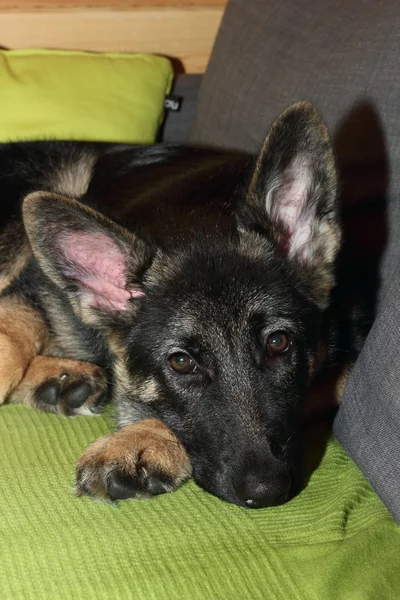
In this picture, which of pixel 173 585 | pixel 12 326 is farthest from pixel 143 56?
pixel 173 585

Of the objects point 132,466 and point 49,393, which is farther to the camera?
point 49,393

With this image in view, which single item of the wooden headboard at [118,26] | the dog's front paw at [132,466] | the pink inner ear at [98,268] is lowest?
the dog's front paw at [132,466]

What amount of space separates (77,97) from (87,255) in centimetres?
198

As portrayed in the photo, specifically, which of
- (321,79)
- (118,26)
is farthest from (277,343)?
(118,26)

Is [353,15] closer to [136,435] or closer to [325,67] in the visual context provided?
[325,67]

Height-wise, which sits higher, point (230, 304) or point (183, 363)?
point (230, 304)

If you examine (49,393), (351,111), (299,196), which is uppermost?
(351,111)

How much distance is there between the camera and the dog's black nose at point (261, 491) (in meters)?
2.20

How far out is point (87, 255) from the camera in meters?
2.63

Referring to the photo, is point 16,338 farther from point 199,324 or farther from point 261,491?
point 261,491

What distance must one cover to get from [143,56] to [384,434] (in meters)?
3.07

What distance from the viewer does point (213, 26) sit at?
4.99 meters

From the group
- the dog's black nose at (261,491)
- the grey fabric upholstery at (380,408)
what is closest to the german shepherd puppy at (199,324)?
the dog's black nose at (261,491)

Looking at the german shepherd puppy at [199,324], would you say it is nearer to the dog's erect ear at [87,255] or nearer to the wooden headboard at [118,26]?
the dog's erect ear at [87,255]
